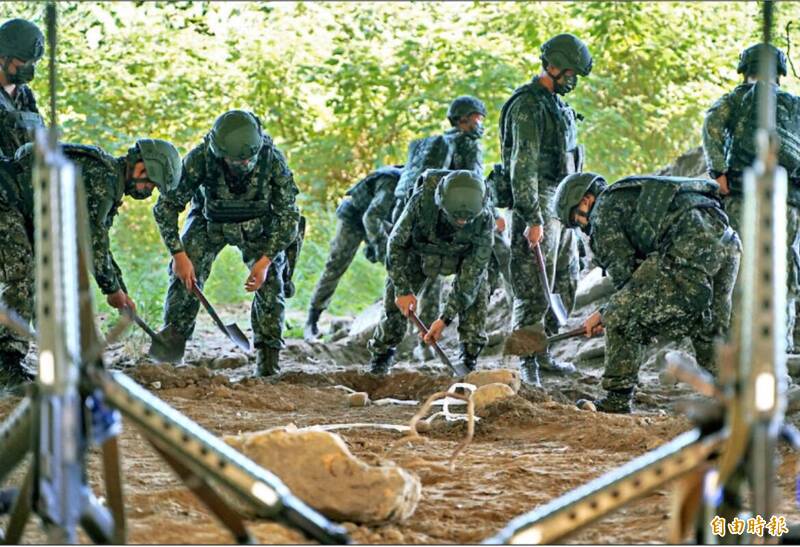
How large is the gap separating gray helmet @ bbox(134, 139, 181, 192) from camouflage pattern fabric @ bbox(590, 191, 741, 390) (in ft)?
9.14

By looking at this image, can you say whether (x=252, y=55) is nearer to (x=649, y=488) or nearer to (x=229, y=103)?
(x=229, y=103)

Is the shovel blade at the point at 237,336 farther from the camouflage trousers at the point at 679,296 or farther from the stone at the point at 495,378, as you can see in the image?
the camouflage trousers at the point at 679,296

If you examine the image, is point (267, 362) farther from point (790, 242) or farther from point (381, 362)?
point (790, 242)

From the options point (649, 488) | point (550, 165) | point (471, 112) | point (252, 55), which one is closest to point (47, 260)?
point (649, 488)

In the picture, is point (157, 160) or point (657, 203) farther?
point (157, 160)

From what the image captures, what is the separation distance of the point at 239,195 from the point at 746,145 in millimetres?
3514

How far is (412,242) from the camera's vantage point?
28.8 ft

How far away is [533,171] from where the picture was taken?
8906mm

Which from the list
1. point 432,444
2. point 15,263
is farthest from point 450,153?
point 432,444

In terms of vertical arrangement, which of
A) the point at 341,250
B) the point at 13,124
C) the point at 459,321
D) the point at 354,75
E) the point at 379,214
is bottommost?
the point at 459,321

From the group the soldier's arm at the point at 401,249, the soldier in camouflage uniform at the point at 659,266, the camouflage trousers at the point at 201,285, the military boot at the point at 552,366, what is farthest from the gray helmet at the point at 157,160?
the military boot at the point at 552,366

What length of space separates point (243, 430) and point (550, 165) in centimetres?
356

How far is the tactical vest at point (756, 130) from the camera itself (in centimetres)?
815

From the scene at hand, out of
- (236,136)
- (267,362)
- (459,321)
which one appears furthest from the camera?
(267,362)
